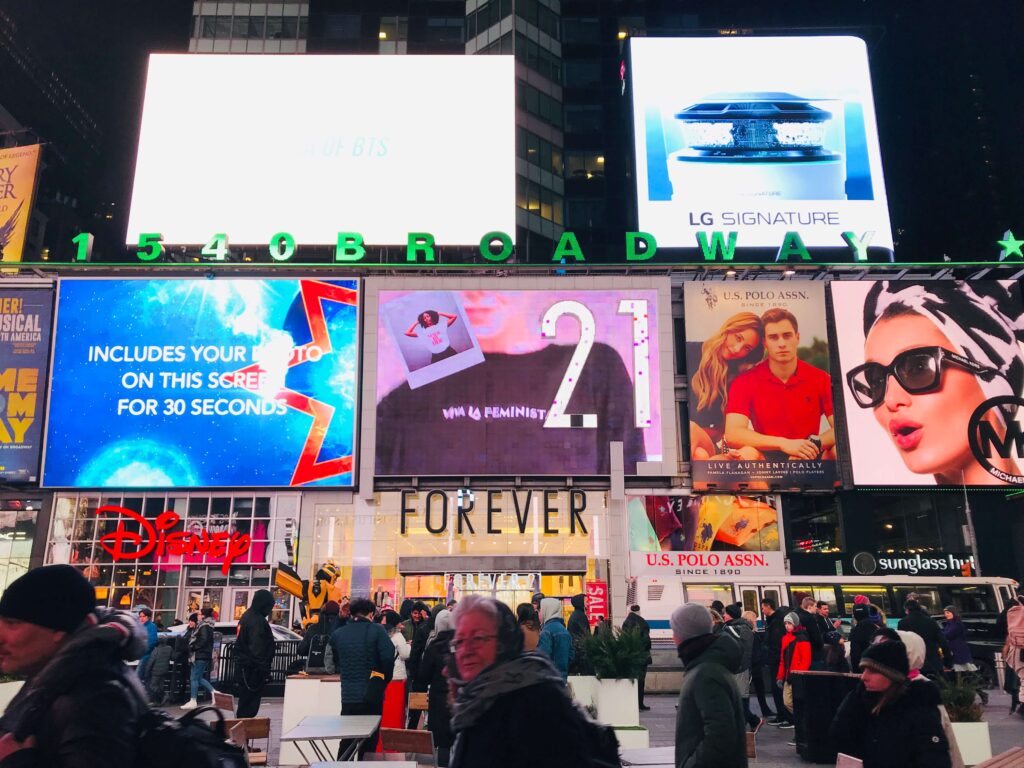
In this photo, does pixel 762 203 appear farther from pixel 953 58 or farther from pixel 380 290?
pixel 953 58

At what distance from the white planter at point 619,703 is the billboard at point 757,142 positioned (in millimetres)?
28017

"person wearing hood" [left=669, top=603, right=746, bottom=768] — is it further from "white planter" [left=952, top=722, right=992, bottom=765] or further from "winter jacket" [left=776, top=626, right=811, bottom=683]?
"winter jacket" [left=776, top=626, right=811, bottom=683]

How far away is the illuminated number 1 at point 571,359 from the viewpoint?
33875 millimetres

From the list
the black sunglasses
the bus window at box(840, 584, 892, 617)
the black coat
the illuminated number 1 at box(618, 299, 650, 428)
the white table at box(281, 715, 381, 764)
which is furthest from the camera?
the black sunglasses

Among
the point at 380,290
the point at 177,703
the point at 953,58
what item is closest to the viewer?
the point at 177,703

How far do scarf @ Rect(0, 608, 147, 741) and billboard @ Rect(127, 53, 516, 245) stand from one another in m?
34.7

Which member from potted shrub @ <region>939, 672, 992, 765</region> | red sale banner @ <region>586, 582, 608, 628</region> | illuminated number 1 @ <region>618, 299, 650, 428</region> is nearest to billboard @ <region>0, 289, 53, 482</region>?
red sale banner @ <region>586, 582, 608, 628</region>

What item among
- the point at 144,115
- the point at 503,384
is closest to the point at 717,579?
the point at 503,384

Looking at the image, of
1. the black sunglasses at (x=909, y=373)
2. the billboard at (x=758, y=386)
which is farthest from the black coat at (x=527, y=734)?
the black sunglasses at (x=909, y=373)

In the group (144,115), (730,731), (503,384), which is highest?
(144,115)

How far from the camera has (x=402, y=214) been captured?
122ft

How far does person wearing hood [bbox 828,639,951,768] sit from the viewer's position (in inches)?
186

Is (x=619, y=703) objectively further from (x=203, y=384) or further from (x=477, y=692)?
(x=203, y=384)

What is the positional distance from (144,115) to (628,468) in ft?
87.7
